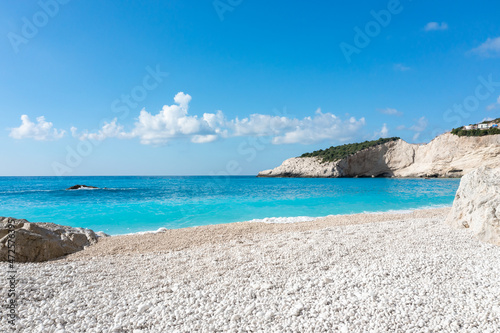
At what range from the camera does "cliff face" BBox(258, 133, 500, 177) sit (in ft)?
179

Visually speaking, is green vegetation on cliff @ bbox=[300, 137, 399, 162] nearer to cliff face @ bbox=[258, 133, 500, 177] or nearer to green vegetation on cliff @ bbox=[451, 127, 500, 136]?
cliff face @ bbox=[258, 133, 500, 177]

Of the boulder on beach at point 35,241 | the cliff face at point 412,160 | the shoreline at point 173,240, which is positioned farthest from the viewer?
the cliff face at point 412,160

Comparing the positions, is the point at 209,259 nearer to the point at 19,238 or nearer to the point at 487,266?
the point at 19,238

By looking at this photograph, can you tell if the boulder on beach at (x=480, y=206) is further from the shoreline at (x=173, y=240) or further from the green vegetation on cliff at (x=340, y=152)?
the green vegetation on cliff at (x=340, y=152)

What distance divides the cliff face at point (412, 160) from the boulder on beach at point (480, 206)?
172 feet

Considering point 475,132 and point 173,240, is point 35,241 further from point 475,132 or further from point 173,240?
point 475,132

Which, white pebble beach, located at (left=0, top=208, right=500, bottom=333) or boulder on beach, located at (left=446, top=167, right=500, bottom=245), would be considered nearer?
white pebble beach, located at (left=0, top=208, right=500, bottom=333)

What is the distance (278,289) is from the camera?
4648 millimetres

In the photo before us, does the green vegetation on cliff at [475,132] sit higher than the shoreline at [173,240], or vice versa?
the green vegetation on cliff at [475,132]

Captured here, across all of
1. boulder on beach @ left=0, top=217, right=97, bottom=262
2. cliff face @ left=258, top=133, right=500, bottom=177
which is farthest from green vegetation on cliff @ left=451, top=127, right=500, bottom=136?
boulder on beach @ left=0, top=217, right=97, bottom=262

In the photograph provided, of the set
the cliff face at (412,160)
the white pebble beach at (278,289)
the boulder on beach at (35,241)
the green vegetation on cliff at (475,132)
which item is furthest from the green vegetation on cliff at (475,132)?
the boulder on beach at (35,241)

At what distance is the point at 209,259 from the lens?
669cm

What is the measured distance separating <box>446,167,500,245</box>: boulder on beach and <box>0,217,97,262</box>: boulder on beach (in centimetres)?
1143

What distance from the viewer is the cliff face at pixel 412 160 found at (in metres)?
54.7
